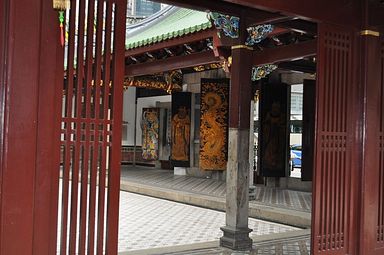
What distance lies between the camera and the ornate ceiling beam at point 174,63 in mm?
8398

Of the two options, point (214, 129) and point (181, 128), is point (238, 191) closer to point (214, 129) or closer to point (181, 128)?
point (214, 129)

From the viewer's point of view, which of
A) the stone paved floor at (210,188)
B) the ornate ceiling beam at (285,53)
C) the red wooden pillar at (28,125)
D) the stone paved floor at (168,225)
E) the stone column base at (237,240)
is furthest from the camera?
the stone paved floor at (210,188)

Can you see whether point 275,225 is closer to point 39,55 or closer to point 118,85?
point 118,85

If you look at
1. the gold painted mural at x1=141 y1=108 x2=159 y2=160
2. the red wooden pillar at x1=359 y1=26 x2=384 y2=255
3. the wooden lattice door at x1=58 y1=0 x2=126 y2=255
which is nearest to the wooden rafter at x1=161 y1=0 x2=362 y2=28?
the red wooden pillar at x1=359 y1=26 x2=384 y2=255

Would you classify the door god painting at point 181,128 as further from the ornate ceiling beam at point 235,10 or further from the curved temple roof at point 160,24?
the ornate ceiling beam at point 235,10

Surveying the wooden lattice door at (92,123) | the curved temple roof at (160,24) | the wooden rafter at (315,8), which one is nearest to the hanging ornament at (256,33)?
the wooden rafter at (315,8)

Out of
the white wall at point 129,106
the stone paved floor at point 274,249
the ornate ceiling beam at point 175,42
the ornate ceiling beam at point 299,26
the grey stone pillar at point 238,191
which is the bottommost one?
the stone paved floor at point 274,249

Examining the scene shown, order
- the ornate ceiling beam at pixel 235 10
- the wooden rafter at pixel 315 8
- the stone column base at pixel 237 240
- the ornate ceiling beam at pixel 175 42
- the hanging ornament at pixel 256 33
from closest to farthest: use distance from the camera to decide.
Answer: the wooden rafter at pixel 315 8 → the ornate ceiling beam at pixel 235 10 → the stone column base at pixel 237 240 → the hanging ornament at pixel 256 33 → the ornate ceiling beam at pixel 175 42

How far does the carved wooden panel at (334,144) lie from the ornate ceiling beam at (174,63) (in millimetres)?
3355

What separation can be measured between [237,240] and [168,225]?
2.12 m

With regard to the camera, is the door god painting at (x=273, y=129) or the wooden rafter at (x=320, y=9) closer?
the wooden rafter at (x=320, y=9)

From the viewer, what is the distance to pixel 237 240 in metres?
5.49

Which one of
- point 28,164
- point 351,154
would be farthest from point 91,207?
point 351,154

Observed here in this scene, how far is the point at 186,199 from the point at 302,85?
3.53m
